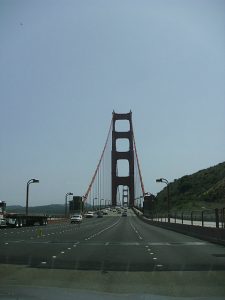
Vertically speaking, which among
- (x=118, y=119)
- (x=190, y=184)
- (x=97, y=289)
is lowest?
(x=97, y=289)

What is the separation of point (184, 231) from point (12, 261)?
27.5 m

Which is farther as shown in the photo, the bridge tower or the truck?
the bridge tower

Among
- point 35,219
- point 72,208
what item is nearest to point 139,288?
point 35,219

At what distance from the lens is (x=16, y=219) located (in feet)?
195

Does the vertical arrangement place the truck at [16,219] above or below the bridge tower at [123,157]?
below

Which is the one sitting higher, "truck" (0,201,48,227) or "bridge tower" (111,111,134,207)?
"bridge tower" (111,111,134,207)

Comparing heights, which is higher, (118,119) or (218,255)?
(118,119)

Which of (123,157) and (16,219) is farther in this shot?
(123,157)

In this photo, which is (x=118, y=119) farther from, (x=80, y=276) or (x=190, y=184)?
(x=80, y=276)

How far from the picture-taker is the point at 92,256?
2019cm

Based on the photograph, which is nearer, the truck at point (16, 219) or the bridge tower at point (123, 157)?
the truck at point (16, 219)

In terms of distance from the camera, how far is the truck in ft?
179

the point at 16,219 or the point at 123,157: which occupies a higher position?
the point at 123,157

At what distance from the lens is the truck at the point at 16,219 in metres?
54.4
